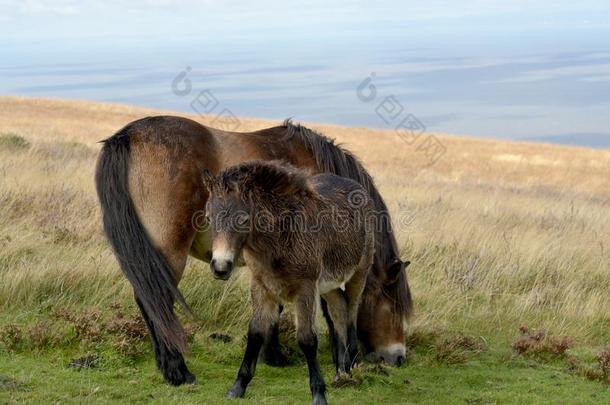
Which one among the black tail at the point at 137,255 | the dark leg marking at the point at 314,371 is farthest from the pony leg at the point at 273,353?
the dark leg marking at the point at 314,371

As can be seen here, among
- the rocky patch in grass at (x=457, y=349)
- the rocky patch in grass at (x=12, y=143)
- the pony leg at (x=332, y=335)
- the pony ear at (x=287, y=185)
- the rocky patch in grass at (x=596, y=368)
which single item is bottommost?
the rocky patch in grass at (x=596, y=368)

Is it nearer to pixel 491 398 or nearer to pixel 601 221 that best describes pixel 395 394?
pixel 491 398

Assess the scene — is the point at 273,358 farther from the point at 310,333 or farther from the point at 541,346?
the point at 541,346

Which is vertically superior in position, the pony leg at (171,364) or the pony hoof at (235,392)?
the pony leg at (171,364)

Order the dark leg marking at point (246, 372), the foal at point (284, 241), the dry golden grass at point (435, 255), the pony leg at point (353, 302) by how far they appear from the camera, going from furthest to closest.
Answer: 1. the dry golden grass at point (435, 255)
2. the pony leg at point (353, 302)
3. the dark leg marking at point (246, 372)
4. the foal at point (284, 241)

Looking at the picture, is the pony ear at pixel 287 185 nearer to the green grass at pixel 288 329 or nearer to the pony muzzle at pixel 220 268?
the pony muzzle at pixel 220 268

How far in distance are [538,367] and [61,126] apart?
23.3 m

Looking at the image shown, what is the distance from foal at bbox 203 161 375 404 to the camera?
16.0ft

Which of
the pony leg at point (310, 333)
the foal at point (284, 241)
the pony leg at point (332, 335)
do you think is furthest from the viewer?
the pony leg at point (332, 335)

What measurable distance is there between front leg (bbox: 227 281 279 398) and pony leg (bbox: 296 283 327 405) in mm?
252

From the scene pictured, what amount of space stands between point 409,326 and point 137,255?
2.83 meters

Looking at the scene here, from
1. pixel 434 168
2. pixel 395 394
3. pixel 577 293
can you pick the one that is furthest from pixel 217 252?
pixel 434 168

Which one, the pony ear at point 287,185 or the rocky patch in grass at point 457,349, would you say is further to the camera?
the rocky patch in grass at point 457,349

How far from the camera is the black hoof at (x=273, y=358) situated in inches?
264
